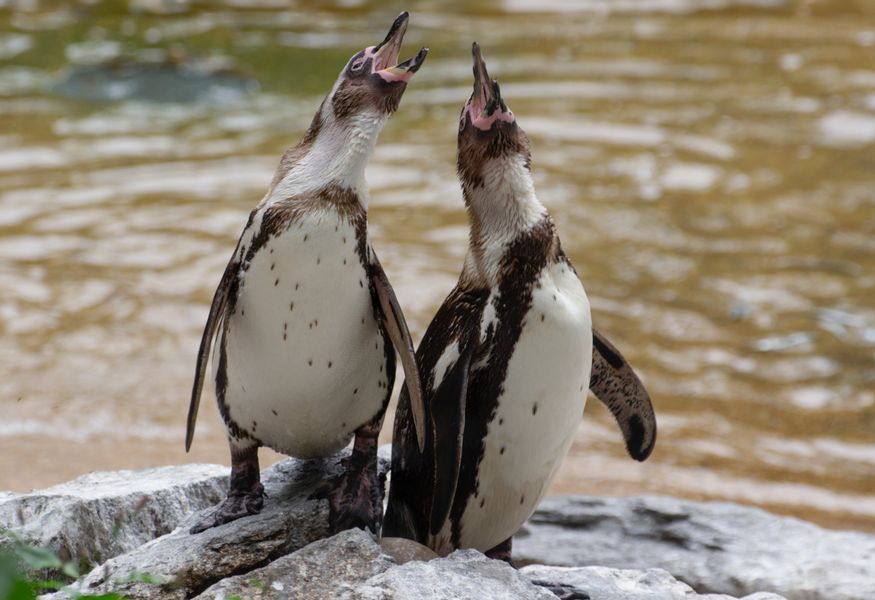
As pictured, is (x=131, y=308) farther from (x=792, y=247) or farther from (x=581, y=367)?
(x=581, y=367)

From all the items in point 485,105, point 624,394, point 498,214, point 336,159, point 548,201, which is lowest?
point 548,201

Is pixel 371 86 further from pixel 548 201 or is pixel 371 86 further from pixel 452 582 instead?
pixel 548 201

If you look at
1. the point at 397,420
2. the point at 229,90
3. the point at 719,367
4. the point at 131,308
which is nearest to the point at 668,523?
the point at 397,420

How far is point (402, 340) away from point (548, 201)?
6257 millimetres

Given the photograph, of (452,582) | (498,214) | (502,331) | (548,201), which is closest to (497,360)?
(502,331)

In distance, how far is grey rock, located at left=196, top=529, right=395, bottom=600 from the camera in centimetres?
288

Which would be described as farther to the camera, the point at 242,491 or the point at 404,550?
the point at 242,491

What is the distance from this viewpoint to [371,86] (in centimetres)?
340

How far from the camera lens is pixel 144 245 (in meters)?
8.82

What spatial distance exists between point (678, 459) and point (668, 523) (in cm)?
154

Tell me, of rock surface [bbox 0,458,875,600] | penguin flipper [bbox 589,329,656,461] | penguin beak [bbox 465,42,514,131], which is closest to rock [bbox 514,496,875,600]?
rock surface [bbox 0,458,875,600]

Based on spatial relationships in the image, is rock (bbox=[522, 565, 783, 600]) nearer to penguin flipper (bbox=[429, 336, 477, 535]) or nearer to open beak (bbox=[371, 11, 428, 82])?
penguin flipper (bbox=[429, 336, 477, 535])

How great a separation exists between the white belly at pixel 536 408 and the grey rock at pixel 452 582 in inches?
11.9

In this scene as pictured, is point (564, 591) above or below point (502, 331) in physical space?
below
